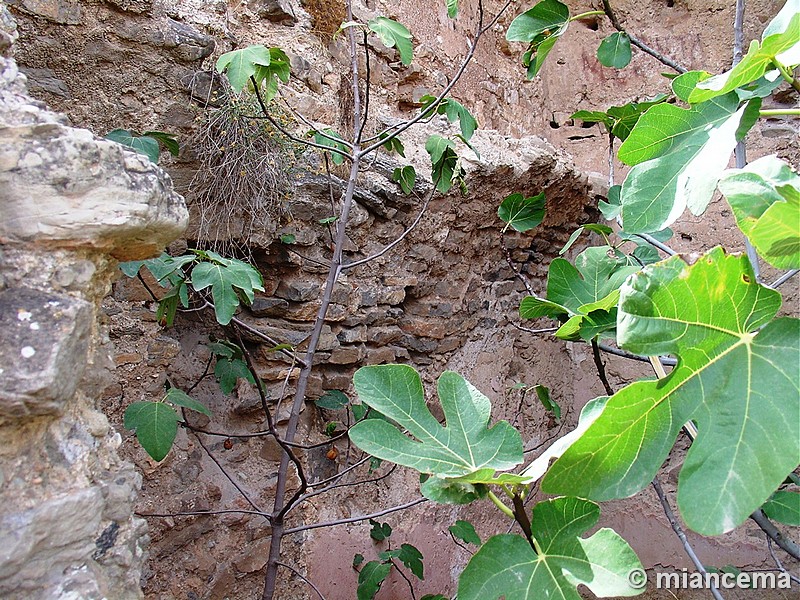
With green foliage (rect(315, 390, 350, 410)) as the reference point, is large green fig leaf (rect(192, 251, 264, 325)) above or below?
above

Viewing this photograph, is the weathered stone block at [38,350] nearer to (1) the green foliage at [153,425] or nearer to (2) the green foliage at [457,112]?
(1) the green foliage at [153,425]

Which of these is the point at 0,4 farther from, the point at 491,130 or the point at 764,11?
the point at 764,11

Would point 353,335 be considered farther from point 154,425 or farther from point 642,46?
point 642,46

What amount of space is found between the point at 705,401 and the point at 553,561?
10.5 inches

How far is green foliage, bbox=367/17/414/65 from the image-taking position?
4.17 feet

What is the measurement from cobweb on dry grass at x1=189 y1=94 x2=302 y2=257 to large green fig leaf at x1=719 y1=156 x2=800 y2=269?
4.31 feet

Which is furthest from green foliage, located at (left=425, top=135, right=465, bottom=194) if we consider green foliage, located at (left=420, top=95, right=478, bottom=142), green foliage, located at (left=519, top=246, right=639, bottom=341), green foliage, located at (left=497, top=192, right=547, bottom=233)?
green foliage, located at (left=519, top=246, right=639, bottom=341)

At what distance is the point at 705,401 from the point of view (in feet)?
1.82

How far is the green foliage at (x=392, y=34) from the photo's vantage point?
1.27 meters

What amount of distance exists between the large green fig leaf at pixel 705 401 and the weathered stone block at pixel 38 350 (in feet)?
1.55

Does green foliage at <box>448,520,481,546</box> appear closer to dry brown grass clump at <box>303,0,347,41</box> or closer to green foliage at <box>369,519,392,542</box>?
green foliage at <box>369,519,392,542</box>

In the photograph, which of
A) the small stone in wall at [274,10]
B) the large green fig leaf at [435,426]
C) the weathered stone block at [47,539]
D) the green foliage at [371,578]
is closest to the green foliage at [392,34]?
the small stone in wall at [274,10]

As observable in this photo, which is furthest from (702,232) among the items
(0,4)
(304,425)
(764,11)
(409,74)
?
(0,4)

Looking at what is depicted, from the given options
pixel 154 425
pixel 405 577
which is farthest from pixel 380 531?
pixel 154 425
